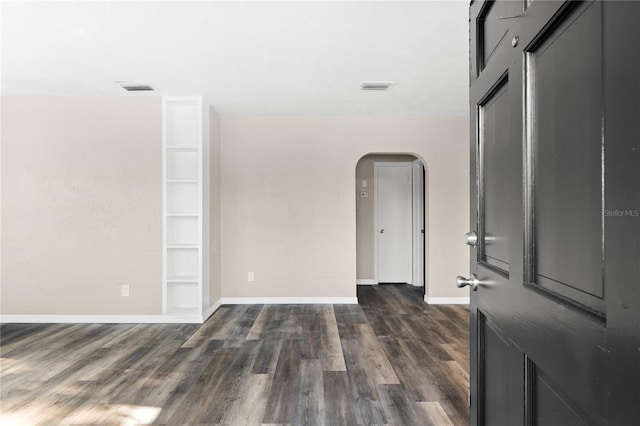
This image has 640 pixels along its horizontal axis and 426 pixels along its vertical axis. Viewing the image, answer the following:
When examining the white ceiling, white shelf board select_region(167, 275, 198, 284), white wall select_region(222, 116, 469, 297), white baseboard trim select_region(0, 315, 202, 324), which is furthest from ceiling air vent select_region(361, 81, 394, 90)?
white baseboard trim select_region(0, 315, 202, 324)

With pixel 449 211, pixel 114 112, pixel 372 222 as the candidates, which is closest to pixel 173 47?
pixel 114 112

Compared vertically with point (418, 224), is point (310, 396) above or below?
below

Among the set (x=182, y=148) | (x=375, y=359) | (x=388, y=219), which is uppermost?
(x=182, y=148)

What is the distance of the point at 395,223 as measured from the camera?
20.4ft

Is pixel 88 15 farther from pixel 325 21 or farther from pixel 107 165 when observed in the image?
pixel 107 165

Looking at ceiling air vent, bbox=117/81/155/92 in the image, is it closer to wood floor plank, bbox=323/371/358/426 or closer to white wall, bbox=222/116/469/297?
white wall, bbox=222/116/469/297

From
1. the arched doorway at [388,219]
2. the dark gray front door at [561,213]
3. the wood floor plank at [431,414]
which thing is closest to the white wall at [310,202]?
the arched doorway at [388,219]

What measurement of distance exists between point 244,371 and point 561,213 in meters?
2.52

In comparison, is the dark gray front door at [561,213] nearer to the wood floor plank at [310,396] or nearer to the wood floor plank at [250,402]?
the wood floor plank at [310,396]

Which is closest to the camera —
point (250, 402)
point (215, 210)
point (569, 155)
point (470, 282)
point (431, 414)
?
point (569, 155)

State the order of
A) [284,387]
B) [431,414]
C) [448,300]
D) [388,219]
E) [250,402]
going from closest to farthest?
[431,414], [250,402], [284,387], [448,300], [388,219]

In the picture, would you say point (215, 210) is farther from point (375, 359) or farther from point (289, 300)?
point (375, 359)

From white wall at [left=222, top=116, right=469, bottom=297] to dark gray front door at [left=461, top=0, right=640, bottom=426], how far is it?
12.0 feet

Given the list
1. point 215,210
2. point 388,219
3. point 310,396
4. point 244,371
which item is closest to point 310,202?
point 215,210
